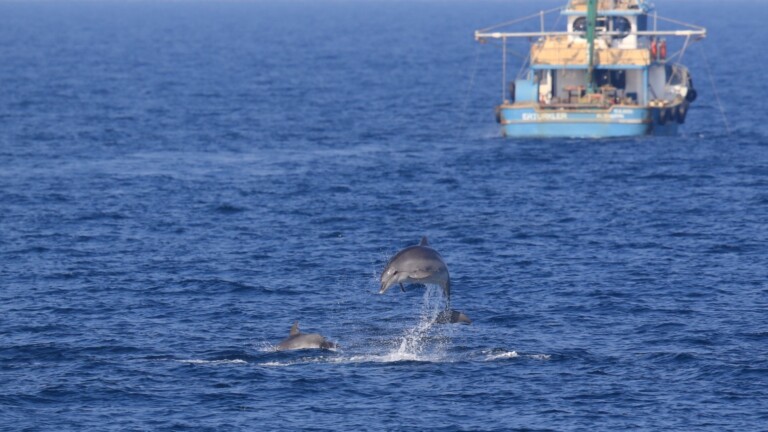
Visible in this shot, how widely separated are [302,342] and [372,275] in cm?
1312

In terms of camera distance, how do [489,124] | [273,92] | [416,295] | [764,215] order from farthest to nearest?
1. [273,92]
2. [489,124]
3. [764,215]
4. [416,295]

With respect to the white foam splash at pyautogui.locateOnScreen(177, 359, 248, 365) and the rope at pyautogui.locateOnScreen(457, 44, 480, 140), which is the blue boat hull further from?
the white foam splash at pyautogui.locateOnScreen(177, 359, 248, 365)

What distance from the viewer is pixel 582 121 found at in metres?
100

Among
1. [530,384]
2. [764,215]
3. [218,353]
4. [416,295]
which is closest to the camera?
[530,384]

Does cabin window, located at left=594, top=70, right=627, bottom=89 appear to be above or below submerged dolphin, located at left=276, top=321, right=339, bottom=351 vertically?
above

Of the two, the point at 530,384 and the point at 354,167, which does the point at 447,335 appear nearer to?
the point at 530,384

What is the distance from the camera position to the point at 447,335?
176 ft

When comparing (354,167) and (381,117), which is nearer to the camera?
(354,167)

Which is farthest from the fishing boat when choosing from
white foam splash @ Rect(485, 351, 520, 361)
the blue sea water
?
white foam splash @ Rect(485, 351, 520, 361)

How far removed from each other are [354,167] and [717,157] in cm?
2271

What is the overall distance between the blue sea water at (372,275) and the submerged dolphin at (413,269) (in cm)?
352

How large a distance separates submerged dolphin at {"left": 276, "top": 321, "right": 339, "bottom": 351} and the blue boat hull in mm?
51153

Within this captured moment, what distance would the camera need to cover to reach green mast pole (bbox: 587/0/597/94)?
10000 centimetres

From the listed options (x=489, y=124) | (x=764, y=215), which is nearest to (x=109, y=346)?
(x=764, y=215)
